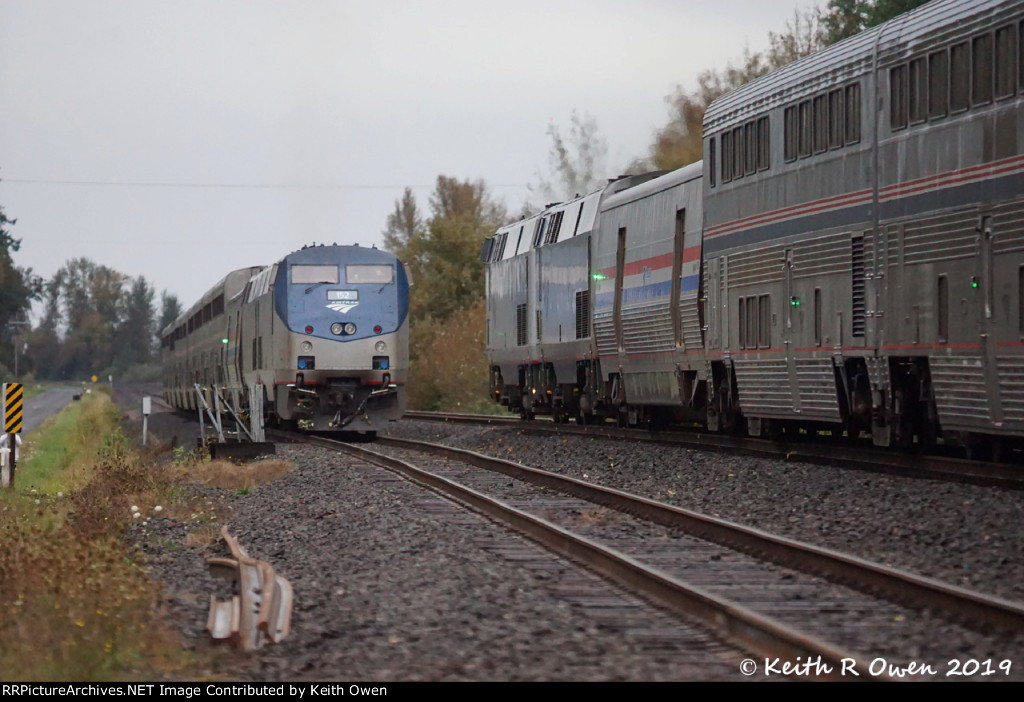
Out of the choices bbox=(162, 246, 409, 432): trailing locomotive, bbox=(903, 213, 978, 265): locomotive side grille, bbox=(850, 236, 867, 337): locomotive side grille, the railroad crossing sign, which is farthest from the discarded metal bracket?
the railroad crossing sign

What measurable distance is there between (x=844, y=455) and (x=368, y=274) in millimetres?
12647

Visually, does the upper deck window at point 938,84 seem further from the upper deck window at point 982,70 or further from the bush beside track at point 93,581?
the bush beside track at point 93,581

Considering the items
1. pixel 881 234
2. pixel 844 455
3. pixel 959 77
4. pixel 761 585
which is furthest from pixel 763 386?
pixel 761 585

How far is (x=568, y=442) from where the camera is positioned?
21688 millimetres

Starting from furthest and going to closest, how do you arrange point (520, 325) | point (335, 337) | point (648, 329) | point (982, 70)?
point (520, 325) → point (335, 337) → point (648, 329) → point (982, 70)

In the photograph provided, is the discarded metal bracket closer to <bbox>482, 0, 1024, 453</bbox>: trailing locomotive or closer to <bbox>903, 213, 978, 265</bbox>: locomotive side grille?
<bbox>482, 0, 1024, 453</bbox>: trailing locomotive

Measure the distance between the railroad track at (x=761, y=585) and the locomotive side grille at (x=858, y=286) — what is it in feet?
11.0

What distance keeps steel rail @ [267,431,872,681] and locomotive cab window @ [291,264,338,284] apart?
12973mm

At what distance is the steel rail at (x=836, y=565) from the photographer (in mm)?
7039

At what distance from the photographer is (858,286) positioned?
14.6 m

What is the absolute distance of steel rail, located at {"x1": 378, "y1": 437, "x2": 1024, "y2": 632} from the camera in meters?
7.04

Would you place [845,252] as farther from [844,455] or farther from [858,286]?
[844,455]

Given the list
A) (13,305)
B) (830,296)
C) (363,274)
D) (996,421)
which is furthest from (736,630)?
(13,305)
